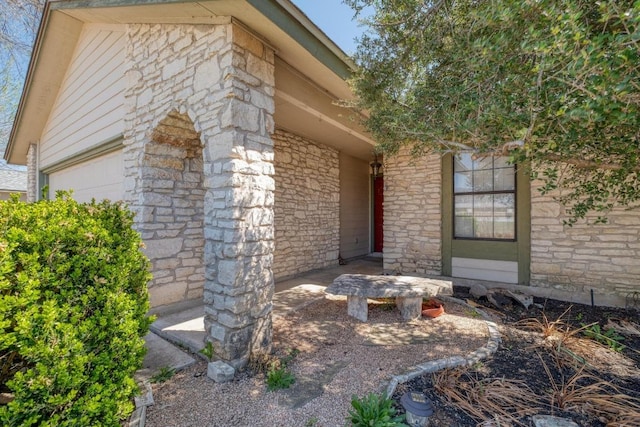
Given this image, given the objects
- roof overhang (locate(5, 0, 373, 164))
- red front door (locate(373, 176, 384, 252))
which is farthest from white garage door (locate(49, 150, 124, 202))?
red front door (locate(373, 176, 384, 252))

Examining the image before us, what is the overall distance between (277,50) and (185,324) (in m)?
3.53

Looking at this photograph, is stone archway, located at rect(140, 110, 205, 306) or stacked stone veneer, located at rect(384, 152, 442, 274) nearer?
stone archway, located at rect(140, 110, 205, 306)

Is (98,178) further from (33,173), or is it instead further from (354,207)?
(354,207)

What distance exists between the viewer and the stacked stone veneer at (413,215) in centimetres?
551

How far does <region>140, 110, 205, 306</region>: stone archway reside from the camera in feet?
12.0

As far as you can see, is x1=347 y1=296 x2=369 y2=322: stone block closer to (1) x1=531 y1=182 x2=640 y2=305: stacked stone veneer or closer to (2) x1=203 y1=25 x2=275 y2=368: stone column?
(2) x1=203 y1=25 x2=275 y2=368: stone column

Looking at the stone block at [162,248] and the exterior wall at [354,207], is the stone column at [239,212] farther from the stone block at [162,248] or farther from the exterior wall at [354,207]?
the exterior wall at [354,207]

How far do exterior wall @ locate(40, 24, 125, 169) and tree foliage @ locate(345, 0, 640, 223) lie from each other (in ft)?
12.6

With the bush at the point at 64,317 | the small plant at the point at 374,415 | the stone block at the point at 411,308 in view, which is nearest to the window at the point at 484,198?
the stone block at the point at 411,308

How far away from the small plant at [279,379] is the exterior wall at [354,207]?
202 inches

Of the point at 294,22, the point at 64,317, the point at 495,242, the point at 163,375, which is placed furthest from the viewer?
the point at 495,242

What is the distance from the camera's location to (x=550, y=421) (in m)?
1.83

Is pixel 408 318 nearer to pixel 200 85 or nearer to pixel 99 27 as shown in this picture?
pixel 200 85

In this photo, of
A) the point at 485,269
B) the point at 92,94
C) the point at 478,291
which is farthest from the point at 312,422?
the point at 92,94
